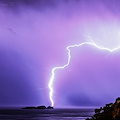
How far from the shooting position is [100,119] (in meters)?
47.9

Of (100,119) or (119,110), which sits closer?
(119,110)

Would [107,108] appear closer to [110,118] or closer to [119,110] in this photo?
[110,118]

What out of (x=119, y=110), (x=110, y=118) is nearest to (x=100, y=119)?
(x=110, y=118)

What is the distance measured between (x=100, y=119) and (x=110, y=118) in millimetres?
1725

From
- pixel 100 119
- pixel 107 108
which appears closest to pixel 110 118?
pixel 100 119

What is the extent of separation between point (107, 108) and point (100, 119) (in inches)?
237

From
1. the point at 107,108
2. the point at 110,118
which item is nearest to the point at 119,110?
the point at 110,118

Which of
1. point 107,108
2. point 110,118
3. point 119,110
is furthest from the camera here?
point 107,108

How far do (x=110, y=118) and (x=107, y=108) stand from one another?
242 inches

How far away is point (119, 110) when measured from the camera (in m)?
44.1

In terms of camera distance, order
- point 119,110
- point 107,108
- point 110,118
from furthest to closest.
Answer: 1. point 107,108
2. point 110,118
3. point 119,110

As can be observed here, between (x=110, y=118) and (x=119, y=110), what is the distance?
12.9ft

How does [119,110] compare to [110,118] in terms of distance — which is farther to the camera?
[110,118]

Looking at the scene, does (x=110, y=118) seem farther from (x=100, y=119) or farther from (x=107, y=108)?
(x=107, y=108)
